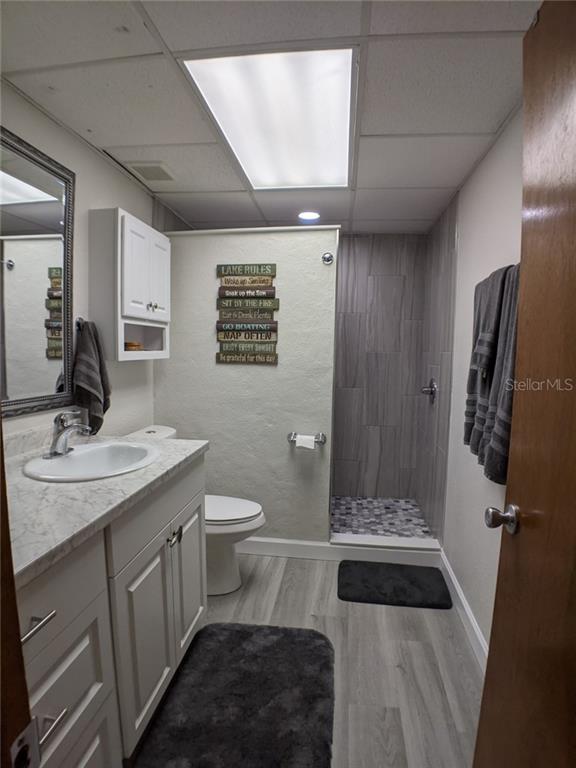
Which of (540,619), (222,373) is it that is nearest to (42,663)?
(540,619)

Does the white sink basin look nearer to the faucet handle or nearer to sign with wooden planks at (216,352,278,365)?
the faucet handle

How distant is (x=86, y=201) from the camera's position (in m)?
1.89

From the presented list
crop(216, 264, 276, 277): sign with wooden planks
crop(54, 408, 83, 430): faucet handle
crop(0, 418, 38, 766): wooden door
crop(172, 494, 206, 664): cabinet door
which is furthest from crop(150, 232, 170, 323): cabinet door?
crop(0, 418, 38, 766): wooden door

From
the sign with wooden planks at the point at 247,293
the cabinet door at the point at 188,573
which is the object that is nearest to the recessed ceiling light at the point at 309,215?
the sign with wooden planks at the point at 247,293

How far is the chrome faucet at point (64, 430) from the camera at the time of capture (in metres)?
1.55

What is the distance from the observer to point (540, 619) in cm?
76

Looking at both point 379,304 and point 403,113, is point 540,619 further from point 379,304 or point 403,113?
point 379,304

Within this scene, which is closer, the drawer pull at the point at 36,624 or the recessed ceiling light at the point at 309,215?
the drawer pull at the point at 36,624

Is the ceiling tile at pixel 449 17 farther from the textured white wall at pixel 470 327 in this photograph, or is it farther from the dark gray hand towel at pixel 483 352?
the dark gray hand towel at pixel 483 352

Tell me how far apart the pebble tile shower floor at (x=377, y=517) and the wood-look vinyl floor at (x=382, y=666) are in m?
0.46

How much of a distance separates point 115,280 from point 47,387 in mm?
585

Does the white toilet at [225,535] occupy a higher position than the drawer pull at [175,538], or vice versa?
the drawer pull at [175,538]

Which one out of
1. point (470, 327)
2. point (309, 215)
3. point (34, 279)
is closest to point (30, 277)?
point (34, 279)

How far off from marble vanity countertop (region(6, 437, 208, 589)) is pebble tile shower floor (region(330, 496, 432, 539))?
1778 mm
